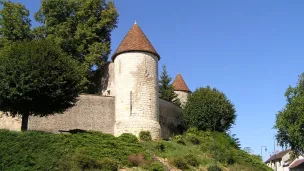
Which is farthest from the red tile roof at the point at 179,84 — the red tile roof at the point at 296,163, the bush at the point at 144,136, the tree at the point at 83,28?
the red tile roof at the point at 296,163

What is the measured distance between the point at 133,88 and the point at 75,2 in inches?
498

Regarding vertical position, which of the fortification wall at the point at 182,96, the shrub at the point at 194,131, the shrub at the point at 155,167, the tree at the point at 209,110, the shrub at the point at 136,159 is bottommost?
the shrub at the point at 155,167

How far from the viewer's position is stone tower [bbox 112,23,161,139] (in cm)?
3356

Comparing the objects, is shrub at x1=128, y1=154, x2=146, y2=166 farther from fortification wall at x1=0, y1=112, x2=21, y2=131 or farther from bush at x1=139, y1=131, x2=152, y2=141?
fortification wall at x1=0, y1=112, x2=21, y2=131

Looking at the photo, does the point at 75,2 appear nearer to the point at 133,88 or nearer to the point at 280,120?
the point at 133,88

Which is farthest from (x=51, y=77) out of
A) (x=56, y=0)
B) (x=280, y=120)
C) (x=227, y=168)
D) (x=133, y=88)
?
(x=280, y=120)

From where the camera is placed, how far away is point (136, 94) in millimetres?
33938

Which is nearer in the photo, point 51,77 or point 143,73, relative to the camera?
point 51,77

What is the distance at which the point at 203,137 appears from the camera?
120ft

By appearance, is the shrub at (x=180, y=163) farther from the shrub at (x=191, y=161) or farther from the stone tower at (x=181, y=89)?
the stone tower at (x=181, y=89)

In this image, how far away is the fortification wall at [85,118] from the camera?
34.0 meters

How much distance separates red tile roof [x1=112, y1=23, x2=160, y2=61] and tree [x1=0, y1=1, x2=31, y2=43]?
31.9ft

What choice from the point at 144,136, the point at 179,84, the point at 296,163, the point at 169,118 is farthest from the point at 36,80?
the point at 296,163

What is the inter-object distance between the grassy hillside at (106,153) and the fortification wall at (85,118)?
18.2 feet
